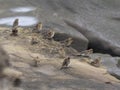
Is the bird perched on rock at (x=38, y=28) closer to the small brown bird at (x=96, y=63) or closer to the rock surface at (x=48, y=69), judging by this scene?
the rock surface at (x=48, y=69)

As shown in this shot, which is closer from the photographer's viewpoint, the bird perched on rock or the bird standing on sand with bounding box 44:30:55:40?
the bird standing on sand with bounding box 44:30:55:40

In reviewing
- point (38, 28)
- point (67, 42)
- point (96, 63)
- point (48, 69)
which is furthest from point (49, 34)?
point (48, 69)

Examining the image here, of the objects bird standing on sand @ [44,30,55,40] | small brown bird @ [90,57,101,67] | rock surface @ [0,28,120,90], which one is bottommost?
small brown bird @ [90,57,101,67]

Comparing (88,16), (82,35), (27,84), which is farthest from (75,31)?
(27,84)

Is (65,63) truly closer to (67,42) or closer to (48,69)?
(48,69)

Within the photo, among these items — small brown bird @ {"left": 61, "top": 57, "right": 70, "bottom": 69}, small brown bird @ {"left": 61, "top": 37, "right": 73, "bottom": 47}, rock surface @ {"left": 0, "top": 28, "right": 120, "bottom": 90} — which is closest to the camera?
rock surface @ {"left": 0, "top": 28, "right": 120, "bottom": 90}

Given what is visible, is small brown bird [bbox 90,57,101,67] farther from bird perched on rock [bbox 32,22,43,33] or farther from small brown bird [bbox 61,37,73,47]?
bird perched on rock [bbox 32,22,43,33]

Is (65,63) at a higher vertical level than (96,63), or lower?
higher

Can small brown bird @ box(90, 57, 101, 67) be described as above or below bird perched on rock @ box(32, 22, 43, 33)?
below

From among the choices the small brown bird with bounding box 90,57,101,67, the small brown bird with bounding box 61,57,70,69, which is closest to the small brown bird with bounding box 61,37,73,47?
the small brown bird with bounding box 90,57,101,67

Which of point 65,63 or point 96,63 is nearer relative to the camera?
point 65,63

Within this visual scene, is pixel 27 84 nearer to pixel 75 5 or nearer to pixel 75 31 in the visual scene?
pixel 75 31
